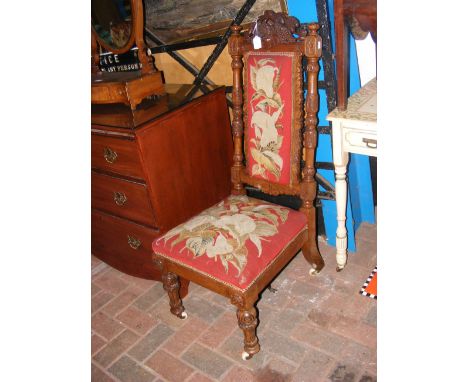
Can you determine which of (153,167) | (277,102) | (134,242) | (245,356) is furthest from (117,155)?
(245,356)

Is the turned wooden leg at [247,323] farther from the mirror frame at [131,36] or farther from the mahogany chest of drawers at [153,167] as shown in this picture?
the mirror frame at [131,36]

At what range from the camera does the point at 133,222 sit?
2.51 metres

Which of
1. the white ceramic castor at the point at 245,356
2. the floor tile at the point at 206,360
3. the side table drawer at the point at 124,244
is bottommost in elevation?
the floor tile at the point at 206,360

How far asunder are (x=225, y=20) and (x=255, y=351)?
1846 millimetres

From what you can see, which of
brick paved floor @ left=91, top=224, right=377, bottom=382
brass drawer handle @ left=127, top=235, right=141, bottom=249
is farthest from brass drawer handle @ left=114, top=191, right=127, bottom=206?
brick paved floor @ left=91, top=224, right=377, bottom=382

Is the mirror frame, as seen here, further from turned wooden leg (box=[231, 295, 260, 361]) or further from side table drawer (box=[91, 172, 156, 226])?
turned wooden leg (box=[231, 295, 260, 361])

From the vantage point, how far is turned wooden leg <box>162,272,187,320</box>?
225 cm

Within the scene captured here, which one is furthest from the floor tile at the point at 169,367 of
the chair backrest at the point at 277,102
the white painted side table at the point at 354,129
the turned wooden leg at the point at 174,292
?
the white painted side table at the point at 354,129

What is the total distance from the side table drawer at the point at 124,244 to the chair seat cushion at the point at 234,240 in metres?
0.37

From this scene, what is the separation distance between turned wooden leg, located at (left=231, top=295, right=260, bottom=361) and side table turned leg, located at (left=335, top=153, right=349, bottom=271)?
2.49 ft

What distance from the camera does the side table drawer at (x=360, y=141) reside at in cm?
198
